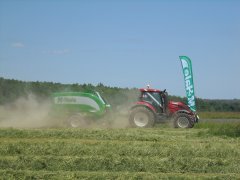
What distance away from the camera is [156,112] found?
22.2 metres

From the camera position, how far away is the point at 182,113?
22.5 metres

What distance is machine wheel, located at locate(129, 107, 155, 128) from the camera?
22.0 m

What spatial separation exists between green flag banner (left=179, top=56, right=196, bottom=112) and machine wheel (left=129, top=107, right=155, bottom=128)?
129 inches

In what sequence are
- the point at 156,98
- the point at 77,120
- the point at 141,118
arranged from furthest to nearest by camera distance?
the point at 156,98
the point at 141,118
the point at 77,120

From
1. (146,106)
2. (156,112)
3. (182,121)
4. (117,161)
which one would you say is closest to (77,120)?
(146,106)

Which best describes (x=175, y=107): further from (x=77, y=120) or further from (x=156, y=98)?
(x=77, y=120)

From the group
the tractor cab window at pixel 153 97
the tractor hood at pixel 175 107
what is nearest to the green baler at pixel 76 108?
the tractor cab window at pixel 153 97

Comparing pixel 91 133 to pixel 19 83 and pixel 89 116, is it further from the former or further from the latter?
pixel 19 83

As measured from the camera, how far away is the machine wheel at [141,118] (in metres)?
22.0

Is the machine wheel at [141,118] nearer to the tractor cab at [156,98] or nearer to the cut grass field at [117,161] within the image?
the tractor cab at [156,98]

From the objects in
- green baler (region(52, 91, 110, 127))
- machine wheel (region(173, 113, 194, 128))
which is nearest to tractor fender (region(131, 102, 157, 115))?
machine wheel (region(173, 113, 194, 128))

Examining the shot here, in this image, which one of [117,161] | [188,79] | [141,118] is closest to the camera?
[117,161]

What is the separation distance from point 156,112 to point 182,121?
1.32 meters

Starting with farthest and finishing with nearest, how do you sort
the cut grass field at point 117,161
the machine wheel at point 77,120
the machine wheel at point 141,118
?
the machine wheel at point 141,118 < the machine wheel at point 77,120 < the cut grass field at point 117,161
